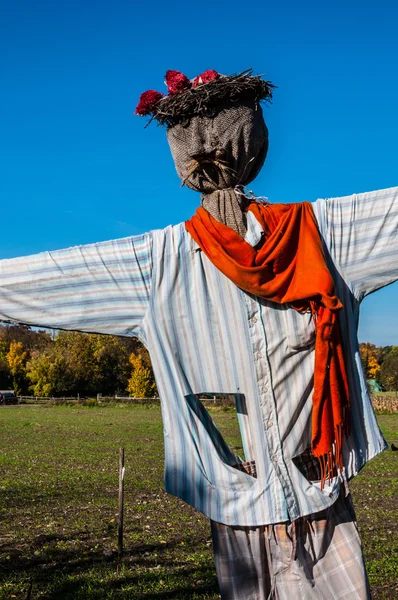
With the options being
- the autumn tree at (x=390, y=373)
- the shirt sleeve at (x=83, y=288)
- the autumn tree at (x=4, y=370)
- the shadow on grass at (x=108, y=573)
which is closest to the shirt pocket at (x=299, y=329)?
the shirt sleeve at (x=83, y=288)

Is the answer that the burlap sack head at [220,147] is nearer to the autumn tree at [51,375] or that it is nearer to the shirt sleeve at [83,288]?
the shirt sleeve at [83,288]

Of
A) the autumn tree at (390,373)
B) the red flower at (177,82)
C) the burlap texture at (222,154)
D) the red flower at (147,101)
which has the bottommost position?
the burlap texture at (222,154)

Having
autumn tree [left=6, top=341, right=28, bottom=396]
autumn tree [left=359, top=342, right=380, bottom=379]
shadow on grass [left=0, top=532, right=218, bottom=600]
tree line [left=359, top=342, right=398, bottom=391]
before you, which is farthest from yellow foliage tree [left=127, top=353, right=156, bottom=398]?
shadow on grass [left=0, top=532, right=218, bottom=600]

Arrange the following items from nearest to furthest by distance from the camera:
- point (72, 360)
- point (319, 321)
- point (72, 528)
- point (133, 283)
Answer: point (319, 321)
point (133, 283)
point (72, 528)
point (72, 360)

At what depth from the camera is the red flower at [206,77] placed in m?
2.58

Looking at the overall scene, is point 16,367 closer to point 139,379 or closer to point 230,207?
point 139,379

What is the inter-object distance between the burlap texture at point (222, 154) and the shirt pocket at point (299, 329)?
0.39m

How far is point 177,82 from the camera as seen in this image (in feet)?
8.52

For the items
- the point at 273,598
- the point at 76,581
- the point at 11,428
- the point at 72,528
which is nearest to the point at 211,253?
the point at 273,598

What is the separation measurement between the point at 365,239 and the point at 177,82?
963 millimetres

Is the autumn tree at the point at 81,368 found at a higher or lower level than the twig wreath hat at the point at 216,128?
higher

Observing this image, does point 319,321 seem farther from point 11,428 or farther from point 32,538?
point 11,428

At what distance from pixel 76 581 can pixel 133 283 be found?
475 centimetres

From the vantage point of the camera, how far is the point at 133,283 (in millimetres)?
2574
